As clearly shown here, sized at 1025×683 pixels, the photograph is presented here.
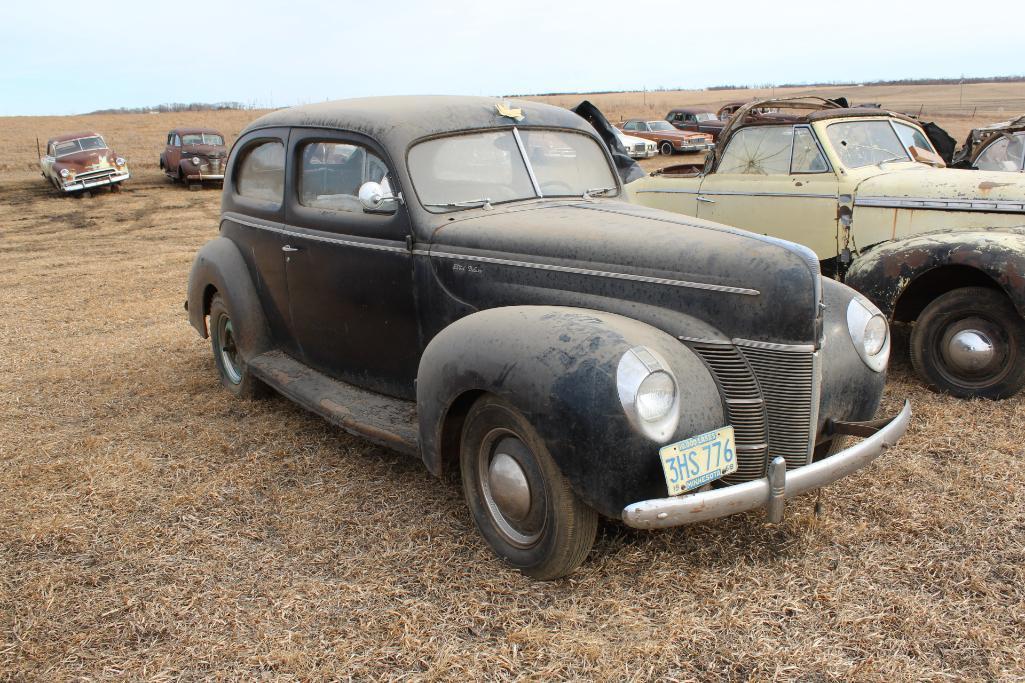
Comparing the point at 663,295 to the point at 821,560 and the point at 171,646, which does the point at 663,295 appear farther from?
the point at 171,646

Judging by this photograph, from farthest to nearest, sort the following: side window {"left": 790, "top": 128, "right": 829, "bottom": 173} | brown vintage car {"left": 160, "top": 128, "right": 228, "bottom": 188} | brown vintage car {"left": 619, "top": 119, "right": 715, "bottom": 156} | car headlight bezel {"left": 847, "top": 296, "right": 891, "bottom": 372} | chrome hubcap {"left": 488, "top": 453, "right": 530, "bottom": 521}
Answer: brown vintage car {"left": 619, "top": 119, "right": 715, "bottom": 156}
brown vintage car {"left": 160, "top": 128, "right": 228, "bottom": 188}
side window {"left": 790, "top": 128, "right": 829, "bottom": 173}
car headlight bezel {"left": 847, "top": 296, "right": 891, "bottom": 372}
chrome hubcap {"left": 488, "top": 453, "right": 530, "bottom": 521}

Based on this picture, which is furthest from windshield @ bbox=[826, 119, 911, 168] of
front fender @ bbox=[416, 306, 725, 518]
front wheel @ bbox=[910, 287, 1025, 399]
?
front fender @ bbox=[416, 306, 725, 518]

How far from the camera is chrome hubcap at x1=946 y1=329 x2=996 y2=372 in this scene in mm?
4898

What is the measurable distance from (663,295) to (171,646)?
2170 millimetres

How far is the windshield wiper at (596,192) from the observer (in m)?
4.25

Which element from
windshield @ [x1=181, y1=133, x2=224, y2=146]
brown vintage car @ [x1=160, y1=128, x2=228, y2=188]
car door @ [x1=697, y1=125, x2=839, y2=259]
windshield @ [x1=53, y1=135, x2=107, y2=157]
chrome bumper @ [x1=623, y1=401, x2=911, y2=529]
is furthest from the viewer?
windshield @ [x1=181, y1=133, x2=224, y2=146]

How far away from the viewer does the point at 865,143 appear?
6.46 m

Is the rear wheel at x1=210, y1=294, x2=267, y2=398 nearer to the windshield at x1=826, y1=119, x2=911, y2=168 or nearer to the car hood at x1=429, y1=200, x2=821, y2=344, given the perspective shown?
the car hood at x1=429, y1=200, x2=821, y2=344

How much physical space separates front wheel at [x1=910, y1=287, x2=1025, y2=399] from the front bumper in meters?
19.1

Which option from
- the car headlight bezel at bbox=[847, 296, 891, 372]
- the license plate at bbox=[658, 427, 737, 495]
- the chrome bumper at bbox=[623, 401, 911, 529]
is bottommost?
the chrome bumper at bbox=[623, 401, 911, 529]

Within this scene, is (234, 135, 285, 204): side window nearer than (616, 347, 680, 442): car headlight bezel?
No

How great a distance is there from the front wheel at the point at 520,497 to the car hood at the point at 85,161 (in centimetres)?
1906

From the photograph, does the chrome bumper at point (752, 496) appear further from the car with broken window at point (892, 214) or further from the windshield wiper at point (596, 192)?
the car with broken window at point (892, 214)

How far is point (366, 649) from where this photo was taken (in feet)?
9.01
